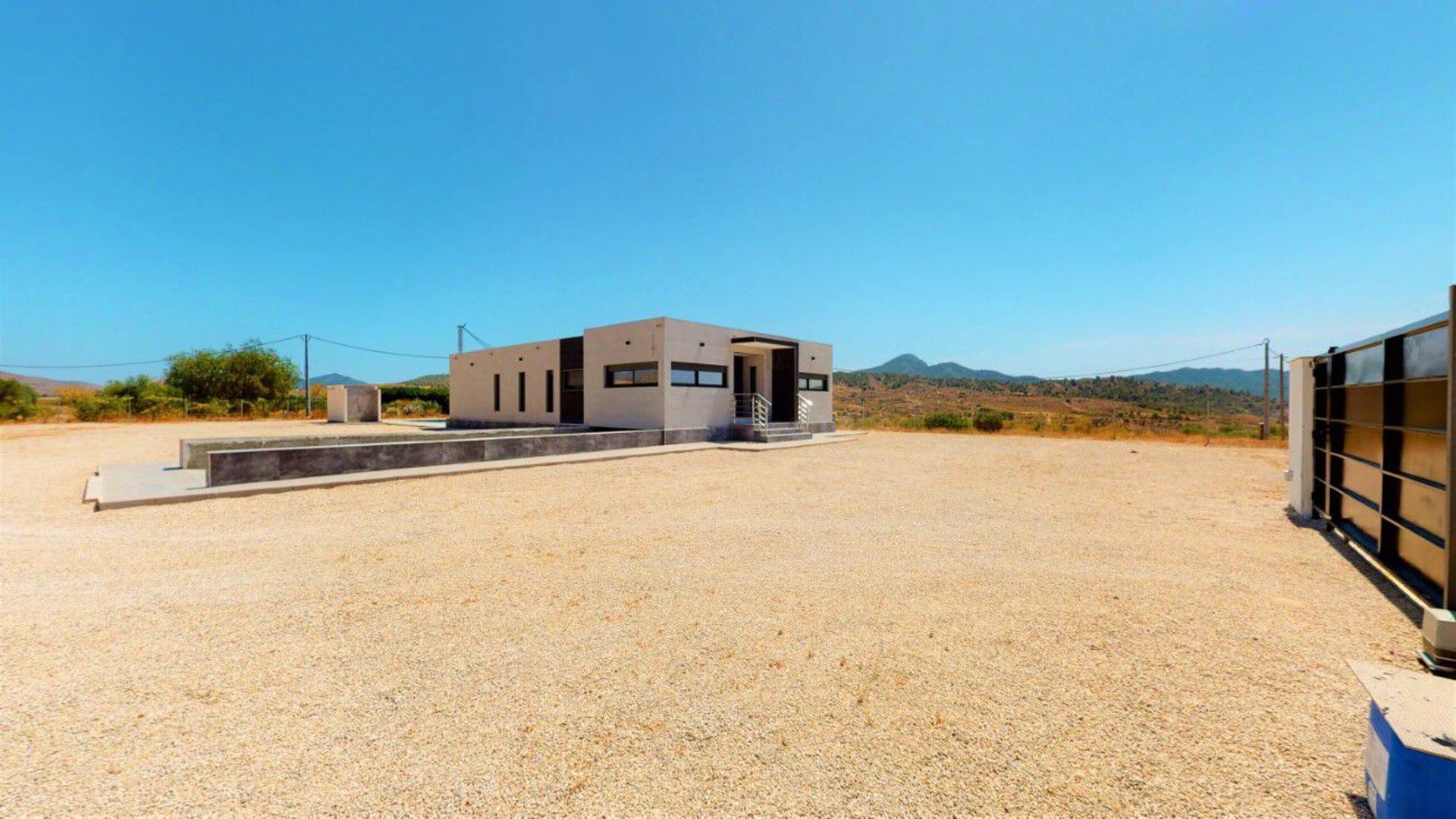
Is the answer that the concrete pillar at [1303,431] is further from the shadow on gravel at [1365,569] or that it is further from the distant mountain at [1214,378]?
the distant mountain at [1214,378]

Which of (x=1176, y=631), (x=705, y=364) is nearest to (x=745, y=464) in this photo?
(x=705, y=364)

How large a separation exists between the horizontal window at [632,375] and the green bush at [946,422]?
48.2 feet

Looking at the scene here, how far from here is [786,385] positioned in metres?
20.3

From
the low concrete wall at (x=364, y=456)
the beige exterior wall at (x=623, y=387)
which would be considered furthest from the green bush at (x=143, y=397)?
the low concrete wall at (x=364, y=456)

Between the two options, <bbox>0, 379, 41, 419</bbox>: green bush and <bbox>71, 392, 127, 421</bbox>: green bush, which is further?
<bbox>71, 392, 127, 421</bbox>: green bush

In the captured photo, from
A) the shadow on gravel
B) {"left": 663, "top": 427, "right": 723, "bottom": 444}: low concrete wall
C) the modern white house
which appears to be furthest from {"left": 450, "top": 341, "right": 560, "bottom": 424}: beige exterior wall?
the shadow on gravel

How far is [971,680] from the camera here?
9.59 ft

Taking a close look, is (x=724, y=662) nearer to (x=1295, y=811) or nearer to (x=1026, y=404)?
(x=1295, y=811)

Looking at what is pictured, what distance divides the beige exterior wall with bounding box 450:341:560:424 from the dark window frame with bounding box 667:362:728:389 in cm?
587

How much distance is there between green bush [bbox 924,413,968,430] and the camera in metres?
24.9

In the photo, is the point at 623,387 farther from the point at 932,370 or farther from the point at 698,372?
the point at 932,370

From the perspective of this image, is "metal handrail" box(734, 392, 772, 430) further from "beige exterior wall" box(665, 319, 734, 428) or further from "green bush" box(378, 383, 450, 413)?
"green bush" box(378, 383, 450, 413)

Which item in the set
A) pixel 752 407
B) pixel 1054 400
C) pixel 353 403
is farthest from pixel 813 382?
pixel 1054 400

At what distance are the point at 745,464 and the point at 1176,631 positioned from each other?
911 centimetres
